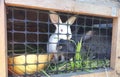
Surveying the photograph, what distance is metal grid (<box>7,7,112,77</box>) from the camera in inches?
39.1

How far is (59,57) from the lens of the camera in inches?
42.5

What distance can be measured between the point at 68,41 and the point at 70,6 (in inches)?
9.1

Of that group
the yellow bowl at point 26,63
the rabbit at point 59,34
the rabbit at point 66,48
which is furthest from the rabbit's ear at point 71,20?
the yellow bowl at point 26,63

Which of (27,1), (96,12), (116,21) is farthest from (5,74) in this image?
(116,21)

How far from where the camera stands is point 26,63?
90 cm

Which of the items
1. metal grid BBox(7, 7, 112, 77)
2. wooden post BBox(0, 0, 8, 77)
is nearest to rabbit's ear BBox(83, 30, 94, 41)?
metal grid BBox(7, 7, 112, 77)

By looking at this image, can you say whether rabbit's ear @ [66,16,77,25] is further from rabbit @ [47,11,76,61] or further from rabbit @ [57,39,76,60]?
rabbit @ [57,39,76,60]

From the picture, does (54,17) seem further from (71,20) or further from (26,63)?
(26,63)

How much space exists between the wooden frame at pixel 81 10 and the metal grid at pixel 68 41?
68mm

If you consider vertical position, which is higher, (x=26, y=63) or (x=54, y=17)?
(x=54, y=17)

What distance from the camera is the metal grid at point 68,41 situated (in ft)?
3.26
